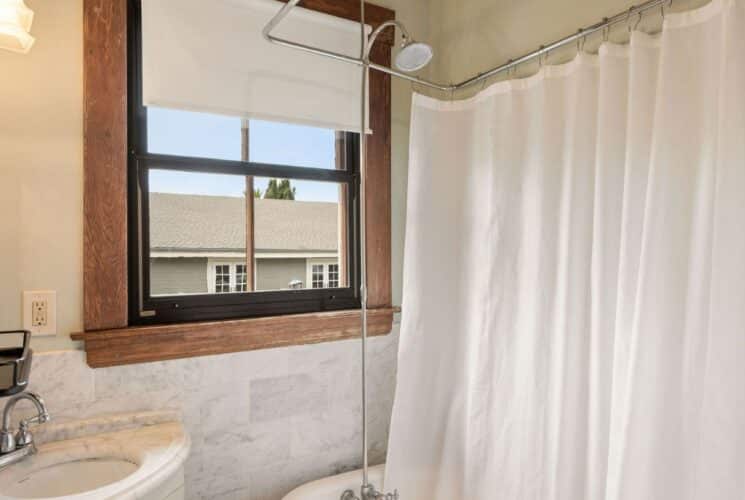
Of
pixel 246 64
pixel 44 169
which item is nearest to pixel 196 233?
pixel 44 169

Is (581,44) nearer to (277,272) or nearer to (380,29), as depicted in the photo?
(380,29)

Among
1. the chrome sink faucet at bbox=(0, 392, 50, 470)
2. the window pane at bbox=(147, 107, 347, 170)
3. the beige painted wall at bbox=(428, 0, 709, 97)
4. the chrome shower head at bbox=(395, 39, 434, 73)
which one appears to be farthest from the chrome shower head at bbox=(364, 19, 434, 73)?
the chrome sink faucet at bbox=(0, 392, 50, 470)

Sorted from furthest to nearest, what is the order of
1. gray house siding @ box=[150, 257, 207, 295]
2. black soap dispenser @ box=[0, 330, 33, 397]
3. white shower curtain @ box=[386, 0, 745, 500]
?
gray house siding @ box=[150, 257, 207, 295], black soap dispenser @ box=[0, 330, 33, 397], white shower curtain @ box=[386, 0, 745, 500]

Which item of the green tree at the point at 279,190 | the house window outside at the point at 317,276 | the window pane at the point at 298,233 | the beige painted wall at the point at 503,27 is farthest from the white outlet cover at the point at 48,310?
the beige painted wall at the point at 503,27

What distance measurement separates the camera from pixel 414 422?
5.77ft

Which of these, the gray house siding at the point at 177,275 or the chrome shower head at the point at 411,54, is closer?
the chrome shower head at the point at 411,54

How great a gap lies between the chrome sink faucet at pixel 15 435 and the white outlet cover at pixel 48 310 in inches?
8.8

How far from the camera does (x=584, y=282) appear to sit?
1.32m

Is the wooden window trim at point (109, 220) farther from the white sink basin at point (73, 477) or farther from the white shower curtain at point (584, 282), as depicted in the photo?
the white shower curtain at point (584, 282)

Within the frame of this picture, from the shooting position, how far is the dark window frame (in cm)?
151

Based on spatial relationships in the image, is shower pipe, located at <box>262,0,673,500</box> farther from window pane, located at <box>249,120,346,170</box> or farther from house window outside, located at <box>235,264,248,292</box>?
house window outside, located at <box>235,264,248,292</box>

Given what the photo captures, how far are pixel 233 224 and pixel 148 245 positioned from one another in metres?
0.31

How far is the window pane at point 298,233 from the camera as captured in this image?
1796 mm

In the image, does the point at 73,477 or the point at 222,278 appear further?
the point at 222,278
